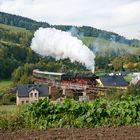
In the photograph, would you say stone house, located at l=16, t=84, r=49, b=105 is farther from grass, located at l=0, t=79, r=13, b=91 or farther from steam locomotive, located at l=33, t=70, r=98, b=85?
grass, located at l=0, t=79, r=13, b=91

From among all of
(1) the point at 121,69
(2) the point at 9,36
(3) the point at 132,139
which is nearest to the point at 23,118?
(3) the point at 132,139

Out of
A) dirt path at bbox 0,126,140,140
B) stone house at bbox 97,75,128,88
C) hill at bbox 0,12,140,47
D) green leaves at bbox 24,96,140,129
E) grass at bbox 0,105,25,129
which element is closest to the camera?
dirt path at bbox 0,126,140,140

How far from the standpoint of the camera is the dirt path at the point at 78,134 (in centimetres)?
1010

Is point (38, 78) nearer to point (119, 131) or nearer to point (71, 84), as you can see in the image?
point (71, 84)

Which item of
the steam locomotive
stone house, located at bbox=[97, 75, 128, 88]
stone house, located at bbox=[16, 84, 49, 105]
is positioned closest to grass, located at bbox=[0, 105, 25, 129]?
stone house, located at bbox=[16, 84, 49, 105]

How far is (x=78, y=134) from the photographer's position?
1062cm

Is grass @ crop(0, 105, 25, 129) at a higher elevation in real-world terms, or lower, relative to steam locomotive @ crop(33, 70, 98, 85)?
higher

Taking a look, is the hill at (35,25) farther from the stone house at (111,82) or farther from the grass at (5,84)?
the stone house at (111,82)

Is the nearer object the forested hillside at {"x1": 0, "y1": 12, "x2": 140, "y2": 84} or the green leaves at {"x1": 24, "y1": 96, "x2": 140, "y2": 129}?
the green leaves at {"x1": 24, "y1": 96, "x2": 140, "y2": 129}

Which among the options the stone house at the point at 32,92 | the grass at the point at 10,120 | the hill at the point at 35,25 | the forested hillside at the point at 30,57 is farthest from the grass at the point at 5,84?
the hill at the point at 35,25

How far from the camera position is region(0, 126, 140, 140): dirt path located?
1010cm

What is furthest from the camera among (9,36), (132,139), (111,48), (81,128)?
(111,48)

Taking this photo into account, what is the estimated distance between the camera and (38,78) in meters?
58.0

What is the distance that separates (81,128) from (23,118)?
1824mm
